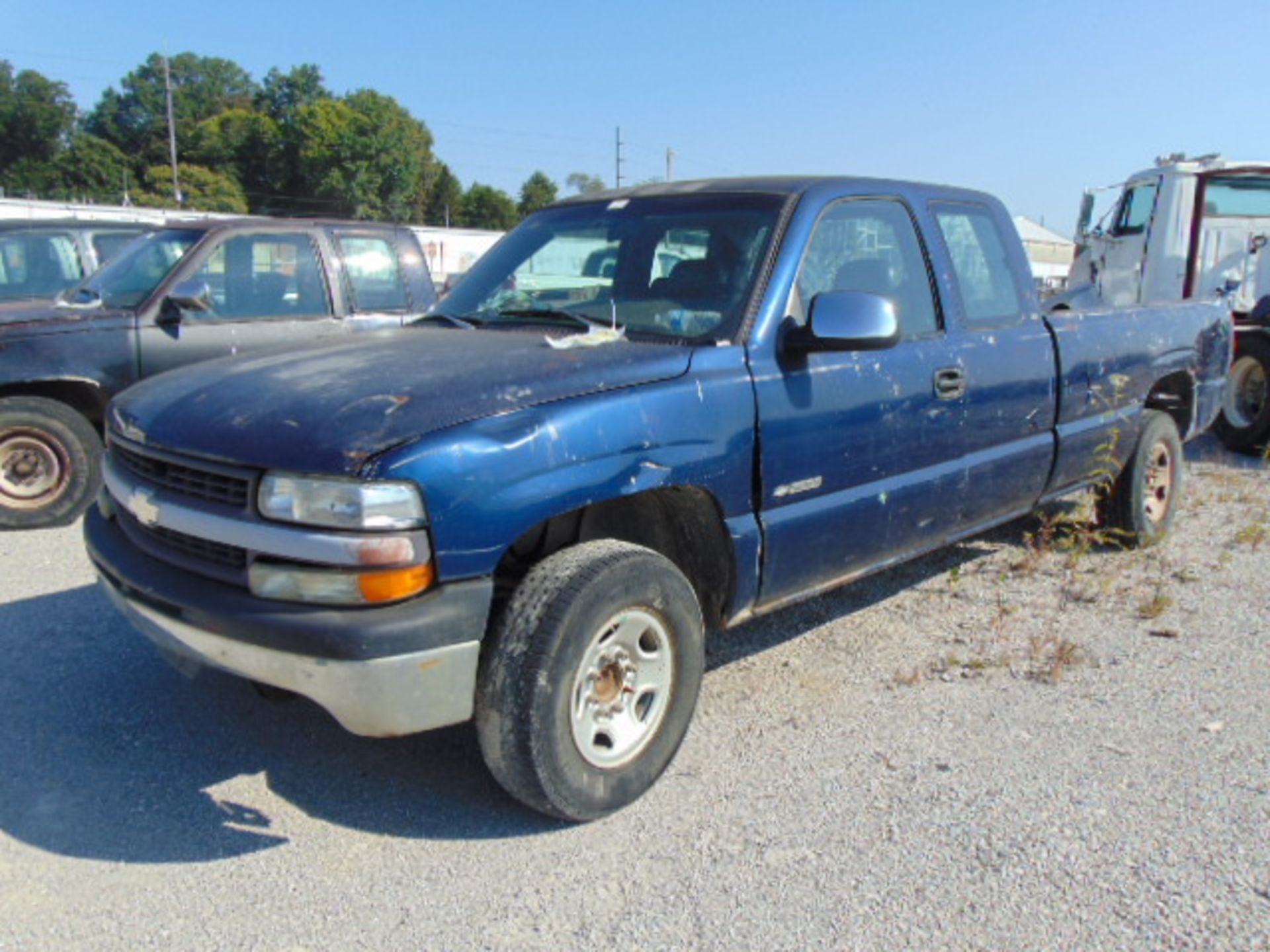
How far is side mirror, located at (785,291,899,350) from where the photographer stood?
3.24m

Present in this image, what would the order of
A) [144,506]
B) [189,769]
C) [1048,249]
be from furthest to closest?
[1048,249] < [189,769] < [144,506]

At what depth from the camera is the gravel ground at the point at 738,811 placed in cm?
248

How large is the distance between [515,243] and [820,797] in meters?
2.61

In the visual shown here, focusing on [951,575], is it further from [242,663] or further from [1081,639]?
[242,663]

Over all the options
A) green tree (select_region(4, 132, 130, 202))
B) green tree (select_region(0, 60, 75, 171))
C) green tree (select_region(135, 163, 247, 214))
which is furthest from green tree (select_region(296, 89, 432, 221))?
green tree (select_region(0, 60, 75, 171))

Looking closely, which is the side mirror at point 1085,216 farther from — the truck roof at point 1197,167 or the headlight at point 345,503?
the headlight at point 345,503

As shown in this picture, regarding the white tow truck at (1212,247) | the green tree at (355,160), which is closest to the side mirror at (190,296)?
the white tow truck at (1212,247)

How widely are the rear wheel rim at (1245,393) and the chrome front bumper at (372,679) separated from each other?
881 centimetres

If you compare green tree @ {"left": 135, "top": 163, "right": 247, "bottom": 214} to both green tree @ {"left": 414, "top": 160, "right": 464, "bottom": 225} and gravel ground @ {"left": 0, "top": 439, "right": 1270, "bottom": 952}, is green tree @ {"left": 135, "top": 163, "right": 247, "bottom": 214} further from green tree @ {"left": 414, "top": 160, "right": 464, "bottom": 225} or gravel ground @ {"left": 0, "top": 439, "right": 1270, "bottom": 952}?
gravel ground @ {"left": 0, "top": 439, "right": 1270, "bottom": 952}

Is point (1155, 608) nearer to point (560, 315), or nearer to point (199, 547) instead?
point (560, 315)

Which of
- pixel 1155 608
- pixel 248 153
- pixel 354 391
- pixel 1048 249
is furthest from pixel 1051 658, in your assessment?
pixel 248 153

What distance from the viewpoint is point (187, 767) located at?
321 cm

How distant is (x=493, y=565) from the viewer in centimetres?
262

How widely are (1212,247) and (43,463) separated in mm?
10423
